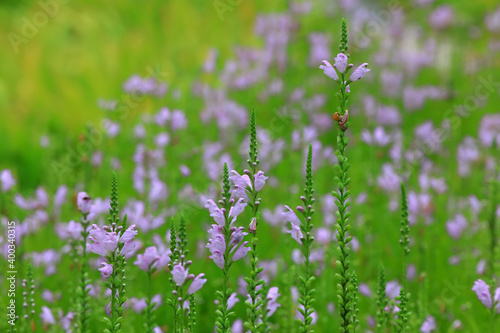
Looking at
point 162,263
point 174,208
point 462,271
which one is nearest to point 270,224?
point 174,208

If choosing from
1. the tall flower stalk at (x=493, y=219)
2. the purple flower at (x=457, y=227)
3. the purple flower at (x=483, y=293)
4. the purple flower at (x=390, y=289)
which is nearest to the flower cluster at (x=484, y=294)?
the purple flower at (x=483, y=293)

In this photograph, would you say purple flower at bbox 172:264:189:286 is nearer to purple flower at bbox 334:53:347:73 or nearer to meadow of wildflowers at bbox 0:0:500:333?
meadow of wildflowers at bbox 0:0:500:333

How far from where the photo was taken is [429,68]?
30.8 ft

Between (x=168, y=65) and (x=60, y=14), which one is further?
(x=60, y=14)

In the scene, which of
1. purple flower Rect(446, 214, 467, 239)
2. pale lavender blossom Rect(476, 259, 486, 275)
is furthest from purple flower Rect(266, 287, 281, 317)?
purple flower Rect(446, 214, 467, 239)

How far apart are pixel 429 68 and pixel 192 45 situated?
13.3 ft

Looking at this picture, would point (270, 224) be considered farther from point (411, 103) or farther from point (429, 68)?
point (429, 68)

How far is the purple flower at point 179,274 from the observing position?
1833 mm

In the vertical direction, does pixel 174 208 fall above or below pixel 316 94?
below

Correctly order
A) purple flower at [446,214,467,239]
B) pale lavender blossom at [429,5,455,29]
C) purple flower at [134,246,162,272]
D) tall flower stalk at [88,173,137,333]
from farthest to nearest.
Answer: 1. pale lavender blossom at [429,5,455,29]
2. purple flower at [446,214,467,239]
3. purple flower at [134,246,162,272]
4. tall flower stalk at [88,173,137,333]

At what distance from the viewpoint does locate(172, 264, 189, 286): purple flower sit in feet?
6.01

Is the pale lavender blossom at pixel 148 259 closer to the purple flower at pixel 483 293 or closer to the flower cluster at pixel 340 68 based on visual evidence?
the flower cluster at pixel 340 68

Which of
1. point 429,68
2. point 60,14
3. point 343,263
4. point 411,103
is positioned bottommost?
point 343,263

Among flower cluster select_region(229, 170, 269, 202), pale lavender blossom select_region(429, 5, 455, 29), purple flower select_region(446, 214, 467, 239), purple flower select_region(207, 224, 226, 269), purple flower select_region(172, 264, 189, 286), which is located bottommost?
purple flower select_region(172, 264, 189, 286)
